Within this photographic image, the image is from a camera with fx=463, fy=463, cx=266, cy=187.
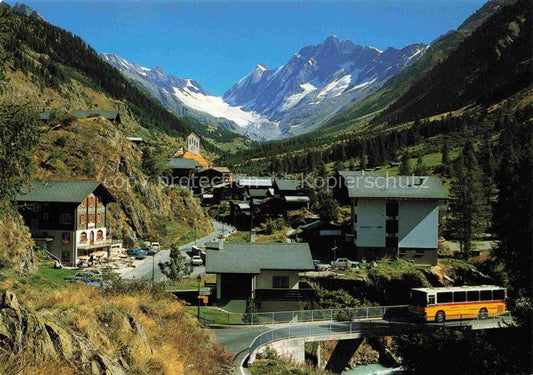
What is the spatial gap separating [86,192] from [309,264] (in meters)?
30.0

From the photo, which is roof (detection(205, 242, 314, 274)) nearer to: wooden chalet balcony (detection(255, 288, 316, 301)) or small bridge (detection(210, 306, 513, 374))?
wooden chalet balcony (detection(255, 288, 316, 301))

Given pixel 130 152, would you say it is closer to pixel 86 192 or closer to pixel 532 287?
pixel 86 192

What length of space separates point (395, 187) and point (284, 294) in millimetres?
31527

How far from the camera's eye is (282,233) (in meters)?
85.8

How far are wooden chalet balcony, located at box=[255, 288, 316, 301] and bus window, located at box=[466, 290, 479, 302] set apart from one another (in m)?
14.7

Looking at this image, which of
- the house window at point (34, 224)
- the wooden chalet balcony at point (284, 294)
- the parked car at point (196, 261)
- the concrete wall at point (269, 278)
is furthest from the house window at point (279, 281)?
the house window at point (34, 224)

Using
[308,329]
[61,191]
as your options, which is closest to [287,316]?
[308,329]

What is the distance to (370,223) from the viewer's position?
67.5 metres

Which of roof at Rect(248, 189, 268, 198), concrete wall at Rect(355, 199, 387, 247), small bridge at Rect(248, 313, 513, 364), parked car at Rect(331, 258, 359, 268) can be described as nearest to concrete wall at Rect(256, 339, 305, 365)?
small bridge at Rect(248, 313, 513, 364)

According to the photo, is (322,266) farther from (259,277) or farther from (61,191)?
(61,191)

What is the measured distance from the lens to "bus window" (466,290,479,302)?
1748 inches

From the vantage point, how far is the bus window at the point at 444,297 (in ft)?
142

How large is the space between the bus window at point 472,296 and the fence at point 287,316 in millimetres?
7678

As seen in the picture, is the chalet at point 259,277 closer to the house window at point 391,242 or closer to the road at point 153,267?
the road at point 153,267
